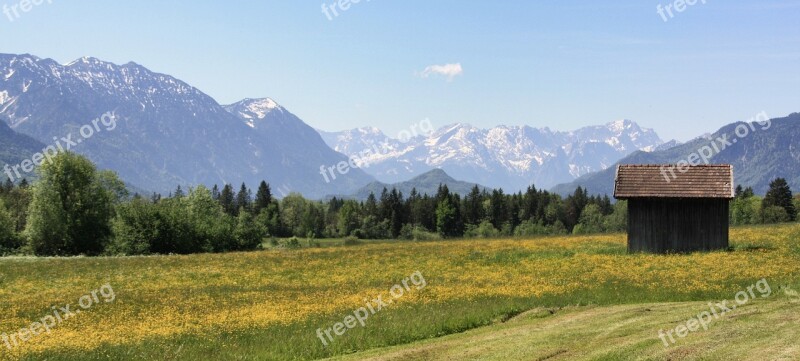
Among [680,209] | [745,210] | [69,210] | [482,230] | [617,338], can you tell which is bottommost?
[482,230]

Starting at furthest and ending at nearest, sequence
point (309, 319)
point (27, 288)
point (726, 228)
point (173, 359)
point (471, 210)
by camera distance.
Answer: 1. point (471, 210)
2. point (726, 228)
3. point (27, 288)
4. point (309, 319)
5. point (173, 359)

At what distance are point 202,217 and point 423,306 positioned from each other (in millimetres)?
65216

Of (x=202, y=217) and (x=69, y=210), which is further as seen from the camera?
(x=202, y=217)

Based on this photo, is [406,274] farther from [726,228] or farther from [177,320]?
[726,228]

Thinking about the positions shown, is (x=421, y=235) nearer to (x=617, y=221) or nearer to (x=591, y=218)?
(x=617, y=221)

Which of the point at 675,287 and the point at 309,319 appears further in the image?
the point at 675,287

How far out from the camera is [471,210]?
542 feet

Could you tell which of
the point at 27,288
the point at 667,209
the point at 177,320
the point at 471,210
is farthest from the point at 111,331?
the point at 471,210

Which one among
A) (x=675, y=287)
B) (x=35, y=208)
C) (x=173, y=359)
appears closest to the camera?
(x=173, y=359)

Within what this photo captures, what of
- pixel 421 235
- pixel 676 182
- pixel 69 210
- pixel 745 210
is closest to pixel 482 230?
pixel 421 235

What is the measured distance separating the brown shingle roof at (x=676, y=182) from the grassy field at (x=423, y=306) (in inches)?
171

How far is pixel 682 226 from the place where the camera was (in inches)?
1758

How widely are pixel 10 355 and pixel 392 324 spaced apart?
11.4m

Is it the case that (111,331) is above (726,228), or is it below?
below
